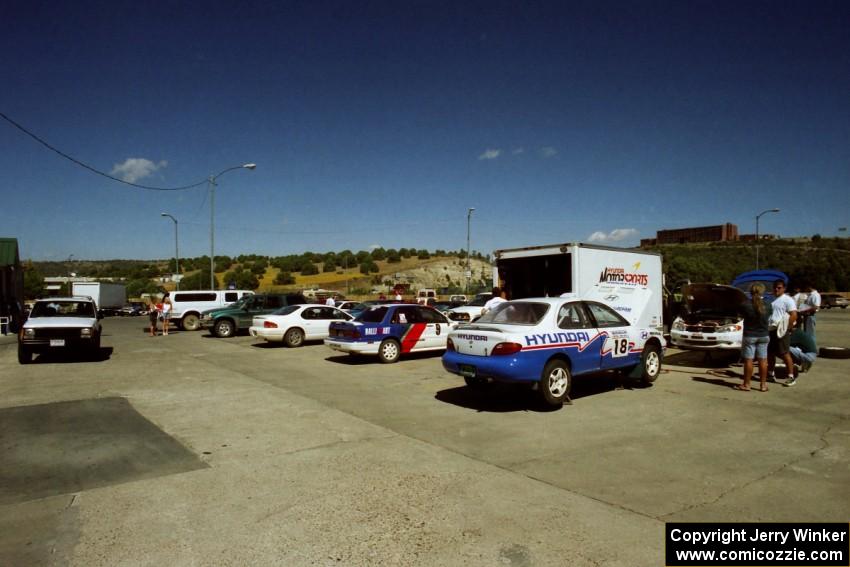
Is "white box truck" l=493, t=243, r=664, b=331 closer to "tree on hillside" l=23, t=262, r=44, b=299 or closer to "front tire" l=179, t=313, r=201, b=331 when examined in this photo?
"front tire" l=179, t=313, r=201, b=331

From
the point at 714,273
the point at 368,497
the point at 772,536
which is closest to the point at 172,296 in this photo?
the point at 368,497

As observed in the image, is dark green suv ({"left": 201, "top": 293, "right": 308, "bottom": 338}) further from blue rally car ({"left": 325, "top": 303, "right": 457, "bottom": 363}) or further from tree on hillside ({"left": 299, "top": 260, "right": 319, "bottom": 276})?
tree on hillside ({"left": 299, "top": 260, "right": 319, "bottom": 276})

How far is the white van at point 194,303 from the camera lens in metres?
25.9

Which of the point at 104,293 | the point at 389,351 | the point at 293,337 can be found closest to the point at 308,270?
the point at 104,293

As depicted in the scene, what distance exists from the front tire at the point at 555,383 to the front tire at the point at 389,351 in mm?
6020

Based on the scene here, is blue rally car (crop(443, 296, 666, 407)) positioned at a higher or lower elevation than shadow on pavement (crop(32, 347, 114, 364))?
higher

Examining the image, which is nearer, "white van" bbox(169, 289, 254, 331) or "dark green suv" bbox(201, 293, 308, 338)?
"dark green suv" bbox(201, 293, 308, 338)

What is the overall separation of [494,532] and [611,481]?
1659mm

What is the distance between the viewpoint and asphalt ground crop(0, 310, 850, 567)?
378 centimetres

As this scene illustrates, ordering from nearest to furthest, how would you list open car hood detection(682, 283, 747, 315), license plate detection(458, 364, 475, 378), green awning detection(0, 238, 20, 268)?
license plate detection(458, 364, 475, 378), open car hood detection(682, 283, 747, 315), green awning detection(0, 238, 20, 268)

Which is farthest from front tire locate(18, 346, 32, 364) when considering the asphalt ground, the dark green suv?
the dark green suv

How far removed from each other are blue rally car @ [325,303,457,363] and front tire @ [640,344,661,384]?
5.75 metres

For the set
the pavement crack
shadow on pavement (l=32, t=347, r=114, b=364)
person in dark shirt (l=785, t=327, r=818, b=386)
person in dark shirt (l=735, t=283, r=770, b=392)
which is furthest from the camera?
shadow on pavement (l=32, t=347, r=114, b=364)

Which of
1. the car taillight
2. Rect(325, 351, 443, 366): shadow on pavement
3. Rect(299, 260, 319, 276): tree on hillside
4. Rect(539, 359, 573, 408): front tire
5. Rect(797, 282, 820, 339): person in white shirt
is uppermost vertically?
Rect(299, 260, 319, 276): tree on hillside
